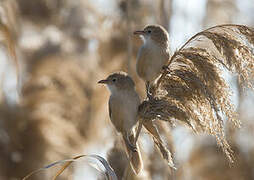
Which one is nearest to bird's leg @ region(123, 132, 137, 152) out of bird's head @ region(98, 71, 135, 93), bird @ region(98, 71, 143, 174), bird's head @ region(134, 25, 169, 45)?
bird @ region(98, 71, 143, 174)

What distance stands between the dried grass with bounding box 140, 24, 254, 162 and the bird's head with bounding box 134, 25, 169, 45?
44 cm

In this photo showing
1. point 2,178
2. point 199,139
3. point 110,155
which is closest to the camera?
point 110,155

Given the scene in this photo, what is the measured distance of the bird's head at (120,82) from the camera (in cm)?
267

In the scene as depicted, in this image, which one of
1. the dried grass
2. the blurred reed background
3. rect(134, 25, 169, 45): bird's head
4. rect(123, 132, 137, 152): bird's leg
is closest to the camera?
the dried grass

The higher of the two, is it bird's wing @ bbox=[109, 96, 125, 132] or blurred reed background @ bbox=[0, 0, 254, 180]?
bird's wing @ bbox=[109, 96, 125, 132]

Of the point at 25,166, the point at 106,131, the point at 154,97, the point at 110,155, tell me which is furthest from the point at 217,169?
the point at 154,97

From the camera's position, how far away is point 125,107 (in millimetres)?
2564

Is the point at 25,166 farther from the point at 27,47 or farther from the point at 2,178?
the point at 27,47

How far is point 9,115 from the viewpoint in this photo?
16.5ft

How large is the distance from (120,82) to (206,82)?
0.77 metres

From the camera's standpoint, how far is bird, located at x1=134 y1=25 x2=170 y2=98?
2.54m

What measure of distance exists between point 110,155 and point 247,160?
259 centimetres

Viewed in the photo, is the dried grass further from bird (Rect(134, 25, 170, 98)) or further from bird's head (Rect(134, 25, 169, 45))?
bird's head (Rect(134, 25, 169, 45))

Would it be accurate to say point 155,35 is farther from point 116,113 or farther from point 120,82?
point 116,113
